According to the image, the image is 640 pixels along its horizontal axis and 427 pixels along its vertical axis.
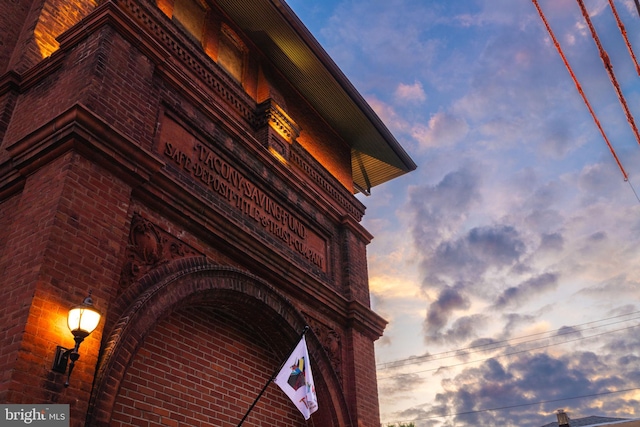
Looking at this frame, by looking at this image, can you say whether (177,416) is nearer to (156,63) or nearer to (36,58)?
(156,63)

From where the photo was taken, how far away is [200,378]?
759 centimetres

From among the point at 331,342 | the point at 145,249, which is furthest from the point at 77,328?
the point at 331,342

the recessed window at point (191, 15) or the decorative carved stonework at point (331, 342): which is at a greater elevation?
the recessed window at point (191, 15)

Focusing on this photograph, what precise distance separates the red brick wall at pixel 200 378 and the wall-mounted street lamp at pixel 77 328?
1.23 metres

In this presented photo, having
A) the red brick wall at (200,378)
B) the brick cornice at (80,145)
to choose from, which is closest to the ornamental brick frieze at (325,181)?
the red brick wall at (200,378)

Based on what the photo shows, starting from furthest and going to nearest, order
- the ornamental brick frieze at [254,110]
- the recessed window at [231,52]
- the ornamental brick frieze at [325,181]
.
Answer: the ornamental brick frieze at [325,181]
the recessed window at [231,52]
the ornamental brick frieze at [254,110]

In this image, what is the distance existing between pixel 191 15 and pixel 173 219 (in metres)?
4.87

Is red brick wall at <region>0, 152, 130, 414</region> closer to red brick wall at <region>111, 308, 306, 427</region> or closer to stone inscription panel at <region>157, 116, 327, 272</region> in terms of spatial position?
red brick wall at <region>111, 308, 306, 427</region>

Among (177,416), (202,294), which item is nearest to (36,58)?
(202,294)

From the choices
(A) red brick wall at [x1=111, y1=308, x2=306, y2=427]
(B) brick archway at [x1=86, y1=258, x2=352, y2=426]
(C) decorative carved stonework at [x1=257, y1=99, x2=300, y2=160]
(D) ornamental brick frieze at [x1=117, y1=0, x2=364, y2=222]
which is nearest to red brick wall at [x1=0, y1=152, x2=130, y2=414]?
(B) brick archway at [x1=86, y1=258, x2=352, y2=426]

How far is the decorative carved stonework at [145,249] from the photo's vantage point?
6723mm

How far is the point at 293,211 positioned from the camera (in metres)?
10.5

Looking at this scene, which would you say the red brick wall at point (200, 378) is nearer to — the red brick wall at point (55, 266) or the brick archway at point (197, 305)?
the brick archway at point (197, 305)

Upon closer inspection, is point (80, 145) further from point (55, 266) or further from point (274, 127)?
point (274, 127)
